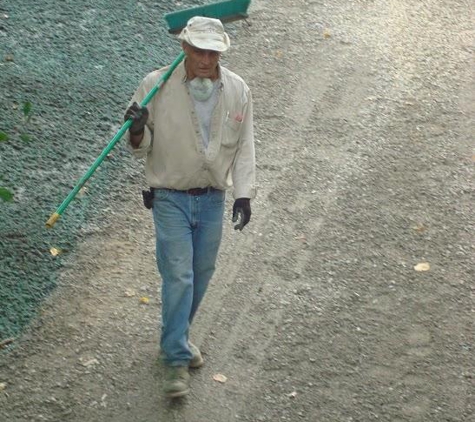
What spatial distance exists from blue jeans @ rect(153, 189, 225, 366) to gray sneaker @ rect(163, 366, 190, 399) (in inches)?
1.5

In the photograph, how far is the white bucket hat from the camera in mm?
5121

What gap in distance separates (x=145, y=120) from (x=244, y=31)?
5013mm

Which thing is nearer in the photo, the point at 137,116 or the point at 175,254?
the point at 137,116

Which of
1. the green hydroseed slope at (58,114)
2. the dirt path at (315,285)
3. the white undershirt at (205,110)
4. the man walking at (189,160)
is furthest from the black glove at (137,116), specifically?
the green hydroseed slope at (58,114)

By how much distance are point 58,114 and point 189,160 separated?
310 centimetres

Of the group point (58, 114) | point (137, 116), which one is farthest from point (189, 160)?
point (58, 114)

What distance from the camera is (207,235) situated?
5.62m

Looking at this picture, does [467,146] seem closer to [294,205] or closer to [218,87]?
[294,205]

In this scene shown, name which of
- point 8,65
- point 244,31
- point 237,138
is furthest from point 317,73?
point 237,138

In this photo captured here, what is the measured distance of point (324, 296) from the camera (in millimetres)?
6551

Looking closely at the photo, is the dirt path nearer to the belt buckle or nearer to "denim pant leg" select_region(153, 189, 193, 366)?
"denim pant leg" select_region(153, 189, 193, 366)

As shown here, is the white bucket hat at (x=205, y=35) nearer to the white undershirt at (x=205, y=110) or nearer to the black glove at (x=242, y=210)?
the white undershirt at (x=205, y=110)

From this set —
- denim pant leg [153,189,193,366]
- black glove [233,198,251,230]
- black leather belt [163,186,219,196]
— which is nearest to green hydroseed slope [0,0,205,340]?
denim pant leg [153,189,193,366]

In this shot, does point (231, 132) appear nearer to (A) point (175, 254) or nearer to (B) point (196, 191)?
(B) point (196, 191)
